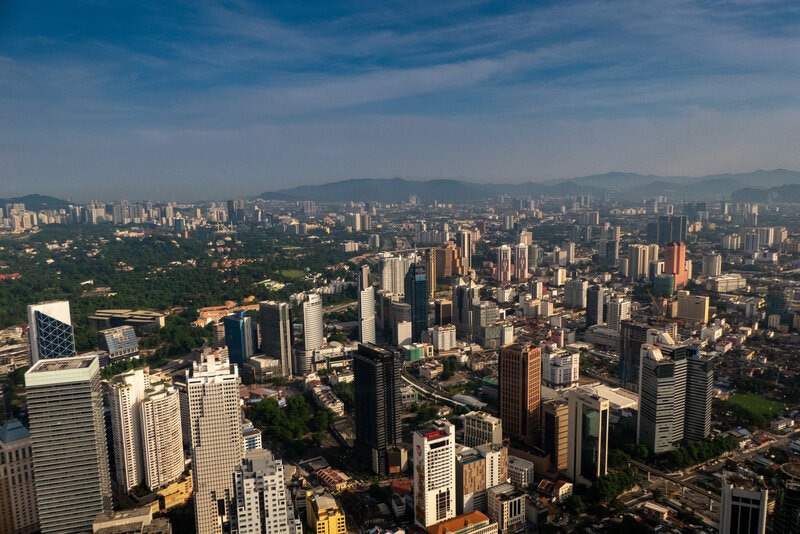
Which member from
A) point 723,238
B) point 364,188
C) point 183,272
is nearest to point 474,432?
point 183,272

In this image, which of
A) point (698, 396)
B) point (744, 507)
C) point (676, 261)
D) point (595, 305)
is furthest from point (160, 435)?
point (676, 261)

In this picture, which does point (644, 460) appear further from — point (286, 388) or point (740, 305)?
point (740, 305)

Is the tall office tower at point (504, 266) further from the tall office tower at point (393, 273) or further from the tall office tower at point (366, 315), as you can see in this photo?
the tall office tower at point (366, 315)

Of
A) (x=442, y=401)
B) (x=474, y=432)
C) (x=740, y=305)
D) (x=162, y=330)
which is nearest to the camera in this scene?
(x=474, y=432)

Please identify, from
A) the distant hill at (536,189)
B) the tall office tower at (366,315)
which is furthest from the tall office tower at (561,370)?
the distant hill at (536,189)

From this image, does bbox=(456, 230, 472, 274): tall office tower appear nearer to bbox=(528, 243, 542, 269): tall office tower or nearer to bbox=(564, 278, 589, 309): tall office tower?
bbox=(528, 243, 542, 269): tall office tower

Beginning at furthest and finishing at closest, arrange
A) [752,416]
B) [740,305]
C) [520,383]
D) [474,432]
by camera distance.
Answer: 1. [740,305]
2. [752,416]
3. [520,383]
4. [474,432]
